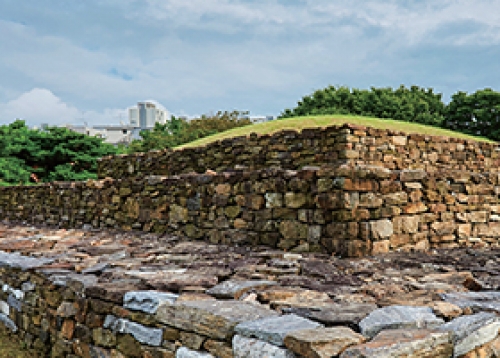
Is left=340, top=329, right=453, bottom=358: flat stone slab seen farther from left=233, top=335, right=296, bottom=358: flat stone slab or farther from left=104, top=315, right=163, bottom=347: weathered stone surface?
left=104, top=315, right=163, bottom=347: weathered stone surface

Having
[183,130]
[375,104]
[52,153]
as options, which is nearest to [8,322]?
[52,153]

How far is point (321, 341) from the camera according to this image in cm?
185

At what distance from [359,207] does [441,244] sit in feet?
4.56

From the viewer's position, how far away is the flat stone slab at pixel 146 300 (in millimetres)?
2645

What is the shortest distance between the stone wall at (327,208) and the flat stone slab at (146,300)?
6.36ft

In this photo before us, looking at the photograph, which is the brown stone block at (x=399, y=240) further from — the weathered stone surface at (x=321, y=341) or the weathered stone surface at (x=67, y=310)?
the weathered stone surface at (x=67, y=310)

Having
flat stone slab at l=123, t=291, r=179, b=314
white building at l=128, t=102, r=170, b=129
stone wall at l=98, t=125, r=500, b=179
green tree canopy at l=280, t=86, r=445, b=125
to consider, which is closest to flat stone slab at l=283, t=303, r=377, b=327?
flat stone slab at l=123, t=291, r=179, b=314

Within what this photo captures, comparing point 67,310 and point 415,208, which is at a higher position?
point 415,208

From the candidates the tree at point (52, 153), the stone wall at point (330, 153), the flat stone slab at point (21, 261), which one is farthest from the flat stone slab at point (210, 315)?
the tree at point (52, 153)

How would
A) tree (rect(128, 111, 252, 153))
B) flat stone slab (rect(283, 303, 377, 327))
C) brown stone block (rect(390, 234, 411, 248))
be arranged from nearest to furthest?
flat stone slab (rect(283, 303, 377, 327)) → brown stone block (rect(390, 234, 411, 248)) → tree (rect(128, 111, 252, 153))

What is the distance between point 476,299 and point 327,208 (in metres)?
1.76

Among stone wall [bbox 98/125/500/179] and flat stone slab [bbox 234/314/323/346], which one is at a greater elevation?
stone wall [bbox 98/125/500/179]

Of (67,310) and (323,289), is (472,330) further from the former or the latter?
(67,310)

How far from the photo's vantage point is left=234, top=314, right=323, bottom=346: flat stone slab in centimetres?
200
